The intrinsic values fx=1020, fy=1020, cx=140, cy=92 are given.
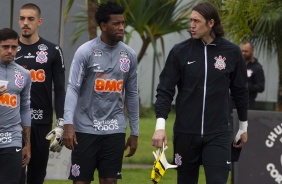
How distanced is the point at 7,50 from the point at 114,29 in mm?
1012

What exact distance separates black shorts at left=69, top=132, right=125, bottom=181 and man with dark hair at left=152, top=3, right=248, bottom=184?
0.72 meters

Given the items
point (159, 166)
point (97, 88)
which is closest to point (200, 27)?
point (97, 88)

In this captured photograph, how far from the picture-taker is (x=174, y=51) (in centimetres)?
909

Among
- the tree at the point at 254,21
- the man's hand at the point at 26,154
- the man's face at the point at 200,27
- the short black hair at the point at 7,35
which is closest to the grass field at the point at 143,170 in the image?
the tree at the point at 254,21

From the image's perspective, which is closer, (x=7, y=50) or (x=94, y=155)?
(x=7, y=50)

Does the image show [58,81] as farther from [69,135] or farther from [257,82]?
[257,82]

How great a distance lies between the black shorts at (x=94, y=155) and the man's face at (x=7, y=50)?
0.95 m

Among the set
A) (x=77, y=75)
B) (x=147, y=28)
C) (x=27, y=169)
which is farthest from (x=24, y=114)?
(x=147, y=28)

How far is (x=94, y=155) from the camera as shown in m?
9.55

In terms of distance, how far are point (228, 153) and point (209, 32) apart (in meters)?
1.09

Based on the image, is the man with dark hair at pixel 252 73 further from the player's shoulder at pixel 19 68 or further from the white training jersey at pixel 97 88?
the player's shoulder at pixel 19 68

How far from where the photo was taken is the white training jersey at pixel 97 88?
31.0 ft

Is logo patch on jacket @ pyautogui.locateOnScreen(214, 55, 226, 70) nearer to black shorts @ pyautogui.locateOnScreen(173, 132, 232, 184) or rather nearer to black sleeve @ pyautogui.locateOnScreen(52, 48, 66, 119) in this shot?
black shorts @ pyautogui.locateOnScreen(173, 132, 232, 184)

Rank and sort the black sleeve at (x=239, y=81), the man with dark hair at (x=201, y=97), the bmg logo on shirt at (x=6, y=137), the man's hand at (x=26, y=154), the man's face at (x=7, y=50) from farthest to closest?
the man's hand at (x=26, y=154) < the man's face at (x=7, y=50) < the bmg logo on shirt at (x=6, y=137) < the black sleeve at (x=239, y=81) < the man with dark hair at (x=201, y=97)
